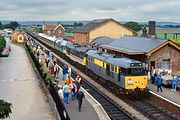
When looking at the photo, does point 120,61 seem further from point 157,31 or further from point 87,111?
point 157,31

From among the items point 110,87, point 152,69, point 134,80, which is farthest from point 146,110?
point 152,69

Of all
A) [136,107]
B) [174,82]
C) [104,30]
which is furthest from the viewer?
[104,30]

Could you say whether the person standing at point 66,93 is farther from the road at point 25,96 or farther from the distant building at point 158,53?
the distant building at point 158,53

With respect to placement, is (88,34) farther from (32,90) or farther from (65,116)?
(65,116)

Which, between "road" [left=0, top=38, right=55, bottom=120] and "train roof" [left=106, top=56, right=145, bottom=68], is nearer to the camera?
"road" [left=0, top=38, right=55, bottom=120]

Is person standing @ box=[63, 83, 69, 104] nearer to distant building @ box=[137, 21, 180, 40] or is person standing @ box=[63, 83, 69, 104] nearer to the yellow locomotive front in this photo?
the yellow locomotive front

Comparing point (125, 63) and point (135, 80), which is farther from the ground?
point (125, 63)

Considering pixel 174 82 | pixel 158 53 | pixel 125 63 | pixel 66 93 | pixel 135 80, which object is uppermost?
pixel 158 53

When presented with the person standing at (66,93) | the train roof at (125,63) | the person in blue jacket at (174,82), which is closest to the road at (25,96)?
the person standing at (66,93)

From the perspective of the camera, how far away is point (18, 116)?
19.9m

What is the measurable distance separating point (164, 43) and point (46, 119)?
594 inches

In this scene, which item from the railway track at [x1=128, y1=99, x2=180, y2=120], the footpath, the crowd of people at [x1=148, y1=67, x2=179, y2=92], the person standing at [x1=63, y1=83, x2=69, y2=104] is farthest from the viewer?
the crowd of people at [x1=148, y1=67, x2=179, y2=92]

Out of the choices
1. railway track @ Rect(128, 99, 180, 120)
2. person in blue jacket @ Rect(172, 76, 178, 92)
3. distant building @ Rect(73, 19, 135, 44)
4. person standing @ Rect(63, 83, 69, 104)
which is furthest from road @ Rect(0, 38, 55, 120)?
distant building @ Rect(73, 19, 135, 44)

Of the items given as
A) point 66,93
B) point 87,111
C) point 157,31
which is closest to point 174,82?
point 87,111
